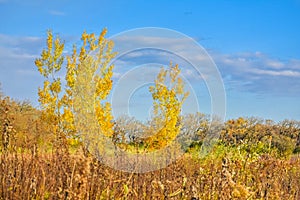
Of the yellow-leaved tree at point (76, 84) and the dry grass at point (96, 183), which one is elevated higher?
the yellow-leaved tree at point (76, 84)

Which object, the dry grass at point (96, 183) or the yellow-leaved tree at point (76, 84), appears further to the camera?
the yellow-leaved tree at point (76, 84)

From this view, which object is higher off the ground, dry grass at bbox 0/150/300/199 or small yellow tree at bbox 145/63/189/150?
small yellow tree at bbox 145/63/189/150

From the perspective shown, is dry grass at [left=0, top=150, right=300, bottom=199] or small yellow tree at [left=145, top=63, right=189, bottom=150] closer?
dry grass at [left=0, top=150, right=300, bottom=199]

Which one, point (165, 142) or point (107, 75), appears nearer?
point (165, 142)

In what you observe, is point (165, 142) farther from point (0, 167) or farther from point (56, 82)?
point (0, 167)

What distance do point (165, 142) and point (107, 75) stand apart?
2280 mm

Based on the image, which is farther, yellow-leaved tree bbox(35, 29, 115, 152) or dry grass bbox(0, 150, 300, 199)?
yellow-leaved tree bbox(35, 29, 115, 152)

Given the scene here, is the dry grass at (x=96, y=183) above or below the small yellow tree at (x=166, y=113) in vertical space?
below

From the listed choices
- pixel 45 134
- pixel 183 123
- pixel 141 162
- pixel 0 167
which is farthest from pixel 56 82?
pixel 0 167

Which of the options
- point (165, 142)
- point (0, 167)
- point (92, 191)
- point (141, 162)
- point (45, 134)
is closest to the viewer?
point (92, 191)

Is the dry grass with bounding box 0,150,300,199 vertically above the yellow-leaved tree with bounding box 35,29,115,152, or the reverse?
the yellow-leaved tree with bounding box 35,29,115,152

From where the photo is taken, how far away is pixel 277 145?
67.5 feet

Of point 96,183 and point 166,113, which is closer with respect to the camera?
point 96,183

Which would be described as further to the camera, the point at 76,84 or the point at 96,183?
the point at 76,84
